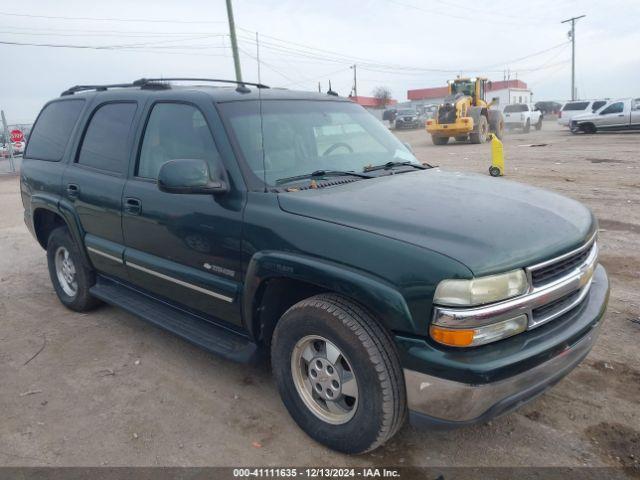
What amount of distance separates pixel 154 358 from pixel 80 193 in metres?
1.46

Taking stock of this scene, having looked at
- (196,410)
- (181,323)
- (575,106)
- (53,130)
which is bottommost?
(196,410)

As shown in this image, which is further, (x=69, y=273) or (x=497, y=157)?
(x=497, y=157)

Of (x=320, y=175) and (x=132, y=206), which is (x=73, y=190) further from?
(x=320, y=175)

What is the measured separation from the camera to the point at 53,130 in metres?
4.83

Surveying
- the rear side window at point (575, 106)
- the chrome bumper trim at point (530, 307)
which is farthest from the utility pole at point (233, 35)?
the chrome bumper trim at point (530, 307)

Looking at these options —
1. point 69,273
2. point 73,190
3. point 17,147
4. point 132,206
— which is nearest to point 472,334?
point 132,206

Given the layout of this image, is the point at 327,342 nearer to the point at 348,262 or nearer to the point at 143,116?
the point at 348,262

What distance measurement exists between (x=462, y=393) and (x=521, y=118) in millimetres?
32394

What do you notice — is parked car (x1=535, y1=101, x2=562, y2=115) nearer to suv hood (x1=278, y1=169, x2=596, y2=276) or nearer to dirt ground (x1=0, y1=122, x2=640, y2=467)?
dirt ground (x1=0, y1=122, x2=640, y2=467)

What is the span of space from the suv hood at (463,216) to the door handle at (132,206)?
1.27 meters

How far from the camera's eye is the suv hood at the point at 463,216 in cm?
234

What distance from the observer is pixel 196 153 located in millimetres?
3359

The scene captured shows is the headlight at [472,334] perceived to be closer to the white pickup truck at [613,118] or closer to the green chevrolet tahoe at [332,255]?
the green chevrolet tahoe at [332,255]

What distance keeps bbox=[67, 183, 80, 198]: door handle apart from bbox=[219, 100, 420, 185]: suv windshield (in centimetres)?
172
